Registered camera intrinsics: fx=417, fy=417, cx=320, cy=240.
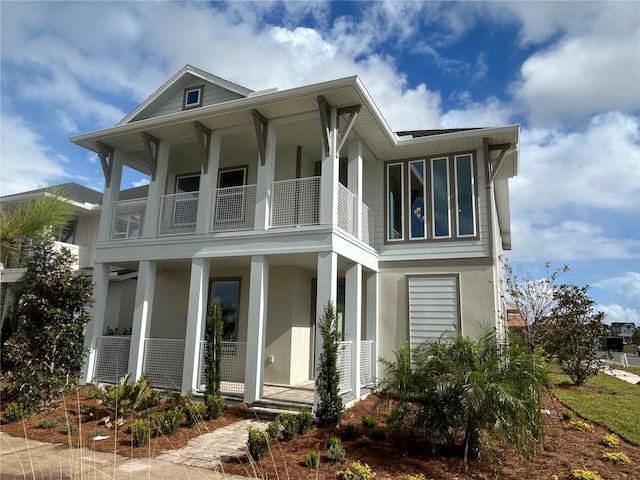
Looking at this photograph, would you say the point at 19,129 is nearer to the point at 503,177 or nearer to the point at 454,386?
the point at 454,386

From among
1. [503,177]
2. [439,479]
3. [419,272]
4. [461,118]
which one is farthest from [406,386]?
[461,118]

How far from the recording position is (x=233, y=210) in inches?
431

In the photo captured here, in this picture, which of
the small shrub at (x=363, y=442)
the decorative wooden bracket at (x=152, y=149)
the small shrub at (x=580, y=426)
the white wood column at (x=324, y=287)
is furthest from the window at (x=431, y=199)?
the decorative wooden bracket at (x=152, y=149)

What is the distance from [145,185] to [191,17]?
14112mm

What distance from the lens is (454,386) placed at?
5.76m

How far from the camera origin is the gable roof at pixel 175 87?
11609mm

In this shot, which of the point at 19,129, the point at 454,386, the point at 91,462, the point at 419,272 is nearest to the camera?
the point at 19,129

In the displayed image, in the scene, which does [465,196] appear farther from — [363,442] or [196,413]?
[196,413]

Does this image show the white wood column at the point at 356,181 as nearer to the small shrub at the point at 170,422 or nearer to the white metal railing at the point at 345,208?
the white metal railing at the point at 345,208

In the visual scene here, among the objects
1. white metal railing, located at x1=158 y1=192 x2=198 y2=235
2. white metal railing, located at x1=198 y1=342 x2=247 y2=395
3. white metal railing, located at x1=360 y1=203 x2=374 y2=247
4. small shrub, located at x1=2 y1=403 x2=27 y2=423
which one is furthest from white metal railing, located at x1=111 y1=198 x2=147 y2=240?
white metal railing, located at x1=360 y1=203 x2=374 y2=247

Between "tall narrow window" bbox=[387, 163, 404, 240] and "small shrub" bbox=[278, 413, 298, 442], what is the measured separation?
20.6 feet

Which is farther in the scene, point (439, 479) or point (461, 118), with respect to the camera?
point (461, 118)

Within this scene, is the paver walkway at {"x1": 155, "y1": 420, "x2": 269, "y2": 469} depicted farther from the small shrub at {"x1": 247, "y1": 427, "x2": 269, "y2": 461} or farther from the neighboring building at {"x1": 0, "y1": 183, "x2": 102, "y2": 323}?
the neighboring building at {"x1": 0, "y1": 183, "x2": 102, "y2": 323}

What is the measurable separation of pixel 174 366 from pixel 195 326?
4.91 feet
